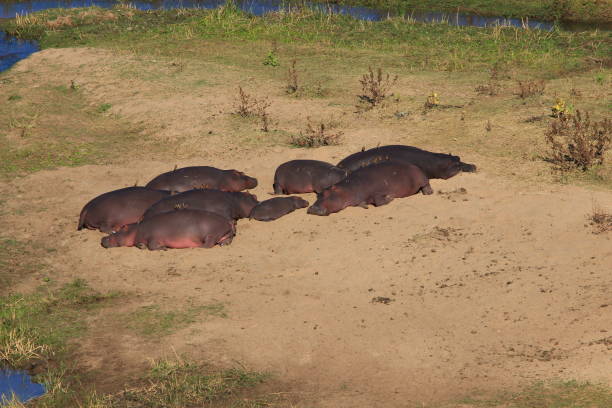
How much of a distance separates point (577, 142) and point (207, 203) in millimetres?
5157

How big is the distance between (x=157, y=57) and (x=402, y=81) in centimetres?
590

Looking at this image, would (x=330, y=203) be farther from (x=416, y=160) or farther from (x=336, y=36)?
(x=336, y=36)

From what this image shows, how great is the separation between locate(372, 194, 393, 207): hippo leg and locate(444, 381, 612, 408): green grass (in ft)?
15.0

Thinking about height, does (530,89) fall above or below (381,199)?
above

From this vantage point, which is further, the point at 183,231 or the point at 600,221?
the point at 183,231

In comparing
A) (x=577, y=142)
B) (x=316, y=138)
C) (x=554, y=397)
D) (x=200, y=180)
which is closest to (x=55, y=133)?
(x=200, y=180)

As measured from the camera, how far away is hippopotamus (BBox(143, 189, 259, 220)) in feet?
39.3

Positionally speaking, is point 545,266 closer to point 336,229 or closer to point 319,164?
point 336,229

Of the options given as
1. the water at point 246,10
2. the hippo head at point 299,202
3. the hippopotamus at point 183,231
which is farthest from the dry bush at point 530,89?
the water at point 246,10

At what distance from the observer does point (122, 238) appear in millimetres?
11711

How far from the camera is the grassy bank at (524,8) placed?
27.9 metres

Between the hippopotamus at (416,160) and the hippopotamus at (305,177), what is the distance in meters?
0.33

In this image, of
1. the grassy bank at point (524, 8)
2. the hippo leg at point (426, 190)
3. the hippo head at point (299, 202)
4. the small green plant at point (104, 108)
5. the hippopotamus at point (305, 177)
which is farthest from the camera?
the grassy bank at point (524, 8)

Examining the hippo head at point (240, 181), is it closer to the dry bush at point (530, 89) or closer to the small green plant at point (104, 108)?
the small green plant at point (104, 108)
